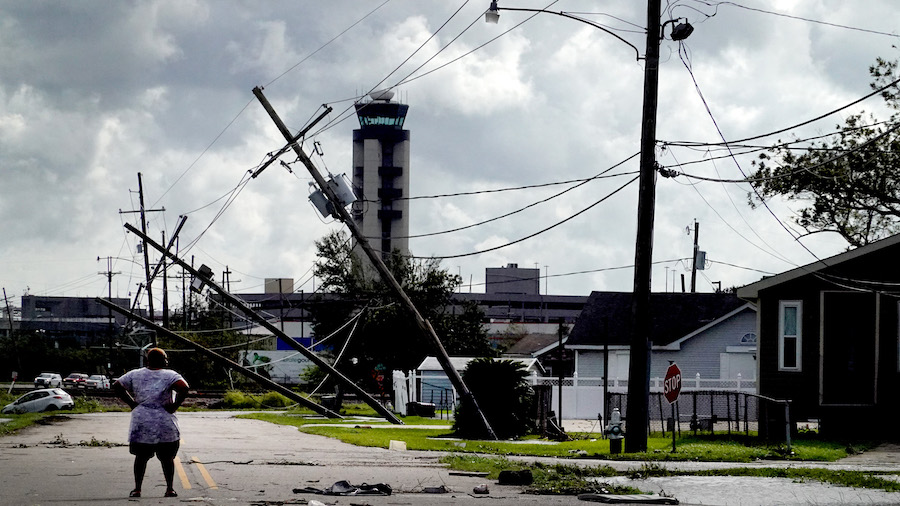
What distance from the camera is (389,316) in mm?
69062

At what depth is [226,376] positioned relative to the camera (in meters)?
82.4

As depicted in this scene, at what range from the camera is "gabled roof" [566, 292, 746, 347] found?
159 ft

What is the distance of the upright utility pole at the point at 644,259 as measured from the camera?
22094mm

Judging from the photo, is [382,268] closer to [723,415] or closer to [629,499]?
[629,499]

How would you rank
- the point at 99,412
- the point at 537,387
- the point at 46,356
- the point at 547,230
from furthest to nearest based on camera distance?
the point at 46,356
the point at 99,412
the point at 537,387
the point at 547,230

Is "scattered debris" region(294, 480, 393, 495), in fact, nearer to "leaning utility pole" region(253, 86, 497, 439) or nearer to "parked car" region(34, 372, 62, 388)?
"leaning utility pole" region(253, 86, 497, 439)

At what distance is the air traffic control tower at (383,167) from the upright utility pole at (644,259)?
A: 128335 mm

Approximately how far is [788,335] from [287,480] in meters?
17.5

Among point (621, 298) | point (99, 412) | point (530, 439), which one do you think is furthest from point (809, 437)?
point (99, 412)

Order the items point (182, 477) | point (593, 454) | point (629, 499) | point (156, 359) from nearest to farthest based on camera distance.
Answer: point (156, 359) → point (629, 499) → point (182, 477) → point (593, 454)

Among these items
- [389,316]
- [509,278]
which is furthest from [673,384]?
[509,278]

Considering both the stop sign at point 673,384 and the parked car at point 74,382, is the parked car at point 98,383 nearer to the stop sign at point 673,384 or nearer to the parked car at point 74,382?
the parked car at point 74,382

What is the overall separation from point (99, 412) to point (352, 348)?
2072 centimetres

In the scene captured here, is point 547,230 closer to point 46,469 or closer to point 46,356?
point 46,469
